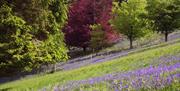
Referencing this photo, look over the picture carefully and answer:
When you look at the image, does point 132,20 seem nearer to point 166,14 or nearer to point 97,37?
point 166,14

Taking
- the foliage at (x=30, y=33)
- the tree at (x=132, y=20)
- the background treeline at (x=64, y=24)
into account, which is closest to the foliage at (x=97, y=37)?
the background treeline at (x=64, y=24)

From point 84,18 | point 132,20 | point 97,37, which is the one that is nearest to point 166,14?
point 132,20

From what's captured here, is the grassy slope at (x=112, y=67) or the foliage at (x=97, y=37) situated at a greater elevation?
the grassy slope at (x=112, y=67)

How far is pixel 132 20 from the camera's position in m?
49.7

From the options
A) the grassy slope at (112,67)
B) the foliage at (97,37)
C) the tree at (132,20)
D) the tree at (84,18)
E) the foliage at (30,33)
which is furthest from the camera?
the tree at (84,18)

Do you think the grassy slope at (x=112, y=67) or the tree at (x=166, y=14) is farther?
the tree at (x=166, y=14)

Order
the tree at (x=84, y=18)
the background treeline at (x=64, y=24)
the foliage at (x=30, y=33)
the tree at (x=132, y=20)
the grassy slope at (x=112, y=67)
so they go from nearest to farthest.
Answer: the grassy slope at (x=112, y=67), the foliage at (x=30, y=33), the background treeline at (x=64, y=24), the tree at (x=132, y=20), the tree at (x=84, y=18)

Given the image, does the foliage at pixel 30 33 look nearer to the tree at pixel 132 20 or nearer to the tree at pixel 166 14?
the tree at pixel 166 14

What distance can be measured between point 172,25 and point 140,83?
122 ft

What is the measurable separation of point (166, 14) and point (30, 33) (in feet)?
72.4

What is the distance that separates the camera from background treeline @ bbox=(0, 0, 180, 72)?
2491 centimetres

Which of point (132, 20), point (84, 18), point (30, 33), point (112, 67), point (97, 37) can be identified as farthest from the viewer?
point (84, 18)

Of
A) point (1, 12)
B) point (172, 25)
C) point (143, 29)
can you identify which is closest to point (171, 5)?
point (172, 25)

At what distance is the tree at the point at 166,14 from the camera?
147ft
